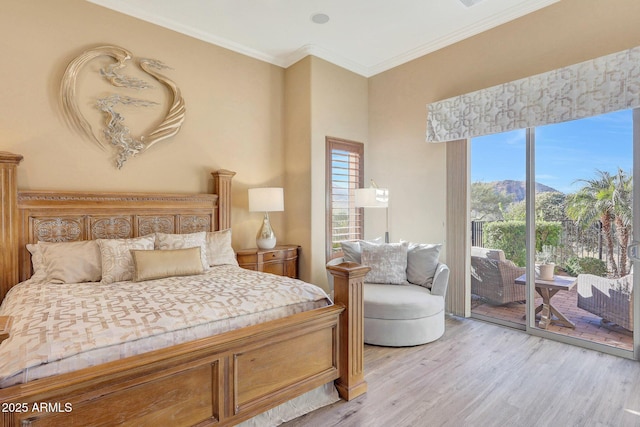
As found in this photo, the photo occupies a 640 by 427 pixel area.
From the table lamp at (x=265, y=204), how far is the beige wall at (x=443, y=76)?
1.61 metres

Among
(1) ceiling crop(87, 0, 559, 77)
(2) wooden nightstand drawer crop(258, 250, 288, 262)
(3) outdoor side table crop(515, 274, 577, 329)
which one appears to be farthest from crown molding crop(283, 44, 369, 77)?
(3) outdoor side table crop(515, 274, 577, 329)

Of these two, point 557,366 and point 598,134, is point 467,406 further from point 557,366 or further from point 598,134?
point 598,134

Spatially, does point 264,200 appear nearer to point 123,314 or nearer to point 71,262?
point 71,262

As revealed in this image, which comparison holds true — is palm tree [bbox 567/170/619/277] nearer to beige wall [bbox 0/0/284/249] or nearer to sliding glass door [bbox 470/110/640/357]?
sliding glass door [bbox 470/110/640/357]

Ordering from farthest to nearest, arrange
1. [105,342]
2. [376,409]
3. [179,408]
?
1. [376,409]
2. [179,408]
3. [105,342]

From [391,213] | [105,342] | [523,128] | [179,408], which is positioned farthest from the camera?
[391,213]

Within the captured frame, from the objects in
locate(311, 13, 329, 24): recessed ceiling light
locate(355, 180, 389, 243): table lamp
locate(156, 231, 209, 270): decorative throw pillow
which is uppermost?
locate(311, 13, 329, 24): recessed ceiling light

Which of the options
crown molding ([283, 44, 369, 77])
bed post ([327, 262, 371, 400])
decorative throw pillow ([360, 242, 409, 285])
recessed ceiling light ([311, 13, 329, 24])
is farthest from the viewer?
crown molding ([283, 44, 369, 77])

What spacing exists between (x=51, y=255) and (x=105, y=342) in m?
1.68

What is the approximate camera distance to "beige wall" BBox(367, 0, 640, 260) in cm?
292

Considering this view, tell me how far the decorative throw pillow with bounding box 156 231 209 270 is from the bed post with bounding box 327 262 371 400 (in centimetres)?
139

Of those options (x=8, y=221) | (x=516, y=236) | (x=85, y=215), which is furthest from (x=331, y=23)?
(x=8, y=221)

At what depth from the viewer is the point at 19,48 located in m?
2.85

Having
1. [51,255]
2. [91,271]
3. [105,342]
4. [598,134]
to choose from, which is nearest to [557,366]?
[598,134]
